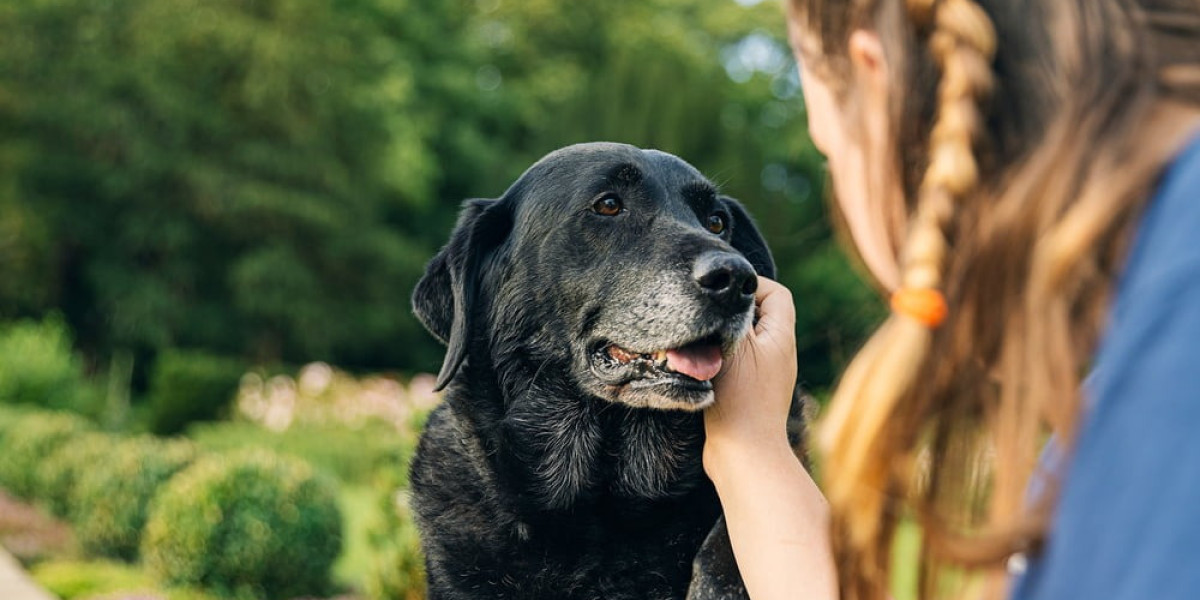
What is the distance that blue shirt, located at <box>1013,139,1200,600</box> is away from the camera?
0.95 m

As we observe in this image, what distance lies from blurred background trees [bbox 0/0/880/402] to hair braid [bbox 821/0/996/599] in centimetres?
2225

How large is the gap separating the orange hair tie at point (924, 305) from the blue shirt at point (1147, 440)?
0.20m

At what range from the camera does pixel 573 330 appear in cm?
292

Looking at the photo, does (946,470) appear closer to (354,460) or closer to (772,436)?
(772,436)

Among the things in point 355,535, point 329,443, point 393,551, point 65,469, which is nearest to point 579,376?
point 393,551

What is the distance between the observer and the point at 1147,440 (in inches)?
38.7

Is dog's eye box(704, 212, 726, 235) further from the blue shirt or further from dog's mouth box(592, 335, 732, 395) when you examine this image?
the blue shirt

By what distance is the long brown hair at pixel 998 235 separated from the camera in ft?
3.89

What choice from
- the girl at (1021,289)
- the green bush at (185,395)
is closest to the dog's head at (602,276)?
the girl at (1021,289)

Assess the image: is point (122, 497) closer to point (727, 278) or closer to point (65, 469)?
point (65, 469)

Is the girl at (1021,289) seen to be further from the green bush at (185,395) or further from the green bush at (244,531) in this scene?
the green bush at (185,395)

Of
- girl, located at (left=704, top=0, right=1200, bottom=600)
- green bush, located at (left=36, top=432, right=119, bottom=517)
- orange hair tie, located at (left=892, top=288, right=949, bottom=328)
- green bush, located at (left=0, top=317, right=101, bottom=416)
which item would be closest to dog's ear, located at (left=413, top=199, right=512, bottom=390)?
girl, located at (left=704, top=0, right=1200, bottom=600)

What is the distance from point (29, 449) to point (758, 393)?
10196 mm

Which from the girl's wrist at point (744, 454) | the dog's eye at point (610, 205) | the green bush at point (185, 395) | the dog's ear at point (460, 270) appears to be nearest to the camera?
the girl's wrist at point (744, 454)
